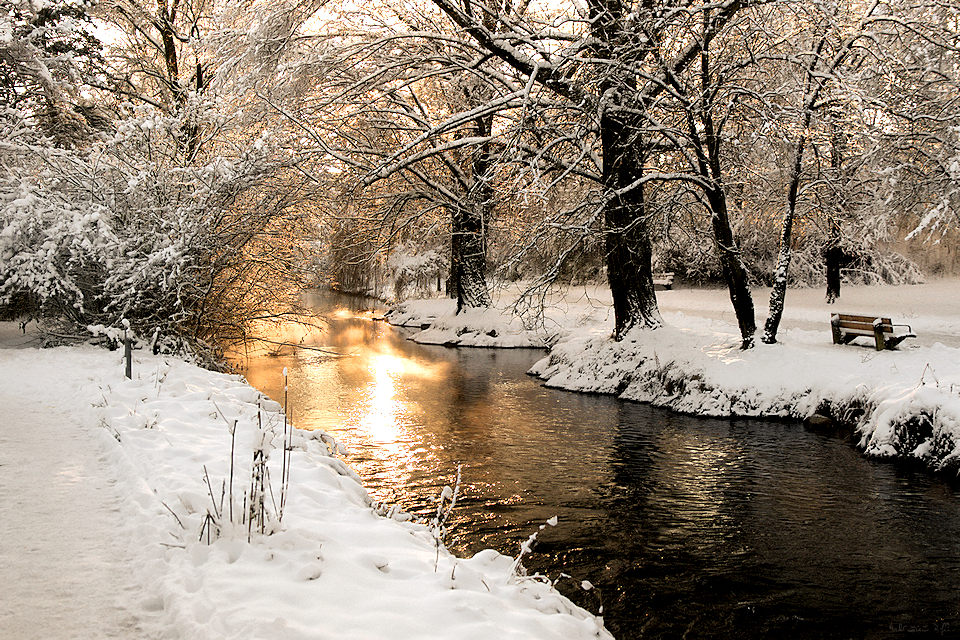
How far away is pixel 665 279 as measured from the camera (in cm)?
4172

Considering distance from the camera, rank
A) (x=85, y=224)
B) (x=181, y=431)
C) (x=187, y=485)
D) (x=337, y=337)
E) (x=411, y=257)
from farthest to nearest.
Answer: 1. (x=411, y=257)
2. (x=337, y=337)
3. (x=85, y=224)
4. (x=181, y=431)
5. (x=187, y=485)

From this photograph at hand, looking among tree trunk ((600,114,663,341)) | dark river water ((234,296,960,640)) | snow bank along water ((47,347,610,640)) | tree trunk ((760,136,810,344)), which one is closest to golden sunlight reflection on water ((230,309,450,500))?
dark river water ((234,296,960,640))

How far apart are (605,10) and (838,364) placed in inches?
309

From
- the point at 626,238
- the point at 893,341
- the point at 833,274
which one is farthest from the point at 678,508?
the point at 833,274

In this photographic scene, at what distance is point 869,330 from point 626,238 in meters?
5.39

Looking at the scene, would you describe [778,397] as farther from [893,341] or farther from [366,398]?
[366,398]

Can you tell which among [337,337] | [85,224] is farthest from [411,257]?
[85,224]

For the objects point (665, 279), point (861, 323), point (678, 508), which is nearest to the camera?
point (678, 508)

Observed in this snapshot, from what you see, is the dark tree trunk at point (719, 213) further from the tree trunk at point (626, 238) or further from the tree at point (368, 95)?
the tree at point (368, 95)

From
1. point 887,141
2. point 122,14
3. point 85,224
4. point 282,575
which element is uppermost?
point 122,14

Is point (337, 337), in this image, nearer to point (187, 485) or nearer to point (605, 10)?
point (605, 10)

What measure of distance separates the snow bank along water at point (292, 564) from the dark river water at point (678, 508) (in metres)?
1.22

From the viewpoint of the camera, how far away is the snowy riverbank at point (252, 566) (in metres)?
3.17

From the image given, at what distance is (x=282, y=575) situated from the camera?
361 centimetres
